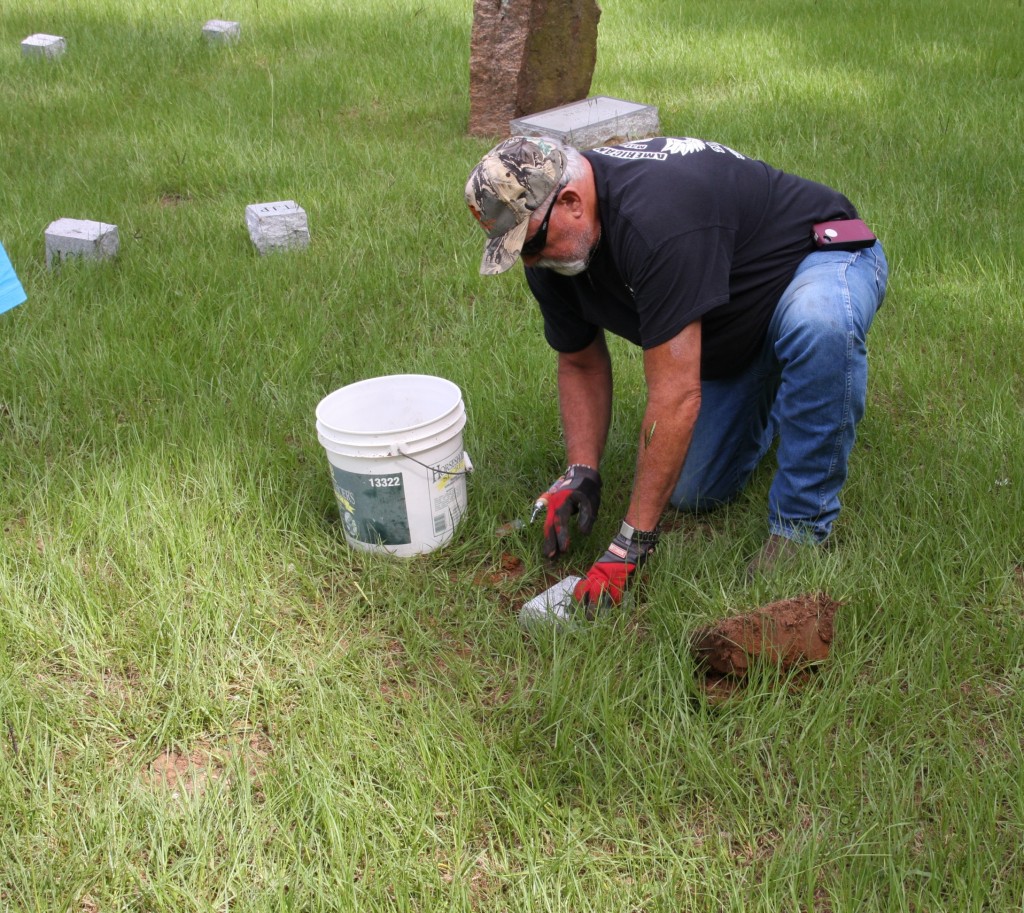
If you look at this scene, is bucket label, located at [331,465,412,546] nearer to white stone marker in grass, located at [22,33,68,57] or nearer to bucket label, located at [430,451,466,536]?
bucket label, located at [430,451,466,536]

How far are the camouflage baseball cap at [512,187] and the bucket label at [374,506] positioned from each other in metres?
0.67

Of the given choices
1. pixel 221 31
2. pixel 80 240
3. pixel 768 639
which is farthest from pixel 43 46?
pixel 768 639

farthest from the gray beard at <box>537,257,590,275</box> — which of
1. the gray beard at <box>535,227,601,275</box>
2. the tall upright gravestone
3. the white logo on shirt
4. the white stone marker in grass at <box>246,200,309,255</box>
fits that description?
the tall upright gravestone

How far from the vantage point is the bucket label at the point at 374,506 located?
106 inches

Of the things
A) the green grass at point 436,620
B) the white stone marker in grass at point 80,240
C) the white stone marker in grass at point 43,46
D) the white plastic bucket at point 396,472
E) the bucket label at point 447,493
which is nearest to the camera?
the green grass at point 436,620

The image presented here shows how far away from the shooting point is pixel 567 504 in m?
2.70

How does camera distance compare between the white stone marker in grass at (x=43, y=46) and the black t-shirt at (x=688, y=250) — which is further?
the white stone marker in grass at (x=43, y=46)

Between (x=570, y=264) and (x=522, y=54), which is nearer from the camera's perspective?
(x=570, y=264)

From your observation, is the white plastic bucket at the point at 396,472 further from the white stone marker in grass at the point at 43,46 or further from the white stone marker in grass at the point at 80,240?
the white stone marker in grass at the point at 43,46

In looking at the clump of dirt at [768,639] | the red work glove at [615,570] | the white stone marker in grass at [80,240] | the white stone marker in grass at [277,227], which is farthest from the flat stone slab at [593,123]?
the clump of dirt at [768,639]

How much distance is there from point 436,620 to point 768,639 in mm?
834

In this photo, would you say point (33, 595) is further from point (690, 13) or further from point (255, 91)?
point (690, 13)

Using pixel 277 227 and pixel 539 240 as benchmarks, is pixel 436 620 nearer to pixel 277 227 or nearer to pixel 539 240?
A: pixel 539 240

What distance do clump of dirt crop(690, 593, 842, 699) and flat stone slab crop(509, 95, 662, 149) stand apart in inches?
143
